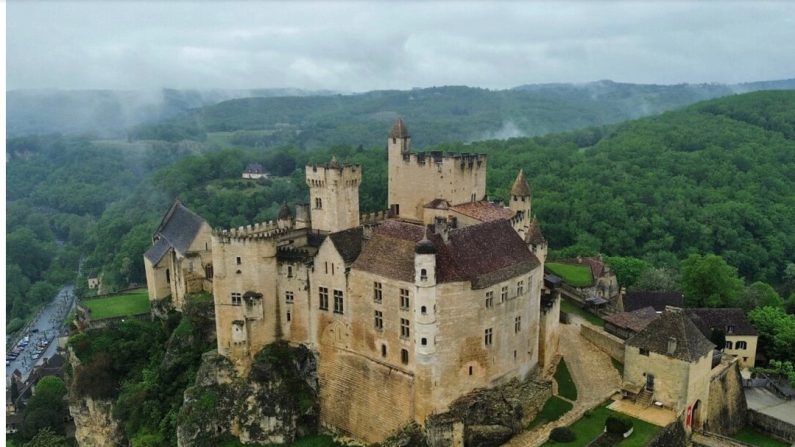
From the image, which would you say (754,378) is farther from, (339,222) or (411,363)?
(339,222)

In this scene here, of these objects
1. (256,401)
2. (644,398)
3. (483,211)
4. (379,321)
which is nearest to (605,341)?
(644,398)

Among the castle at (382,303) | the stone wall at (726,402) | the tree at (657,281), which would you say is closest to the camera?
the castle at (382,303)

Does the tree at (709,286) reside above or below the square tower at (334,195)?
below

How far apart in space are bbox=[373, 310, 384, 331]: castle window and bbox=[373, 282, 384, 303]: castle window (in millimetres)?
856

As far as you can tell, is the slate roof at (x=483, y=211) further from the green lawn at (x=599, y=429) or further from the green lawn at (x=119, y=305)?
the green lawn at (x=119, y=305)

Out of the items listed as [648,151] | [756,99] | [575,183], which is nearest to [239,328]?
[575,183]

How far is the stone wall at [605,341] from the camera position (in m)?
51.3

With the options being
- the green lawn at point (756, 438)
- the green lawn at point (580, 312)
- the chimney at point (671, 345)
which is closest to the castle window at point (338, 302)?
the chimney at point (671, 345)

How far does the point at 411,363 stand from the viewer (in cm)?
4347

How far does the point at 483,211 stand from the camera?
190 ft

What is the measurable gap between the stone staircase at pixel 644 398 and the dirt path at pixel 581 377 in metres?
2.00

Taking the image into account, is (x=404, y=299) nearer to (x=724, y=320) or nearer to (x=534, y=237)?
(x=534, y=237)

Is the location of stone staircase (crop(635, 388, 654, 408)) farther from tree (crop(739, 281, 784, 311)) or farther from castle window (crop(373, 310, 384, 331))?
tree (crop(739, 281, 784, 311))

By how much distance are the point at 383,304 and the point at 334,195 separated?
11.7 metres
